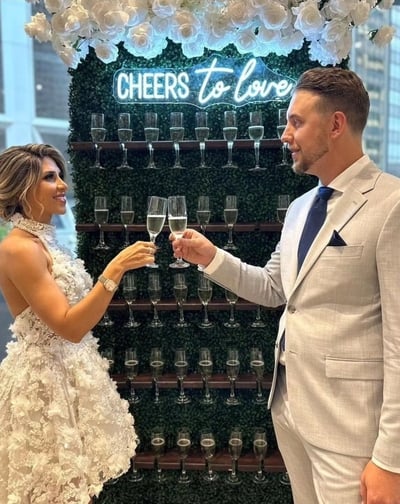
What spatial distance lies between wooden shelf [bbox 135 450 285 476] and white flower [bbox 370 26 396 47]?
7.82 feet

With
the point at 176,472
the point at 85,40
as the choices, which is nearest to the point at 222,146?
the point at 85,40

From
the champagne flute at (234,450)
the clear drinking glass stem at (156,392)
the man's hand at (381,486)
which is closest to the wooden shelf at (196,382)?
the clear drinking glass stem at (156,392)

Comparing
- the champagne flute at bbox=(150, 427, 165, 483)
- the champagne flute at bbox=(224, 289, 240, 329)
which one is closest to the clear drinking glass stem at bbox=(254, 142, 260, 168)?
the champagne flute at bbox=(224, 289, 240, 329)

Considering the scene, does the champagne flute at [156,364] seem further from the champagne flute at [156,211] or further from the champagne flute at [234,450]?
the champagne flute at [156,211]

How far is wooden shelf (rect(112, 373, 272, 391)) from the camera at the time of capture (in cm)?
299

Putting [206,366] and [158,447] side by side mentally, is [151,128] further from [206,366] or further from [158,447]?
[158,447]

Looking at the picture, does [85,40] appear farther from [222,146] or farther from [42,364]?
[42,364]

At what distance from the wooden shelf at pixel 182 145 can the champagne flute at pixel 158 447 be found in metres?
1.66

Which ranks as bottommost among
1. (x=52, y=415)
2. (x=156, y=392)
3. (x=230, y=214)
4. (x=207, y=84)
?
(x=156, y=392)

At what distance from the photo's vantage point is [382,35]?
2.75 metres

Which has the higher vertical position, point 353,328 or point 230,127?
point 230,127

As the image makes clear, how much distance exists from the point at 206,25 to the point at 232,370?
185 cm

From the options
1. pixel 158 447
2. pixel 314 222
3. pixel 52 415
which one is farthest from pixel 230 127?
pixel 158 447

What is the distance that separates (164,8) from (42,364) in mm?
1791
